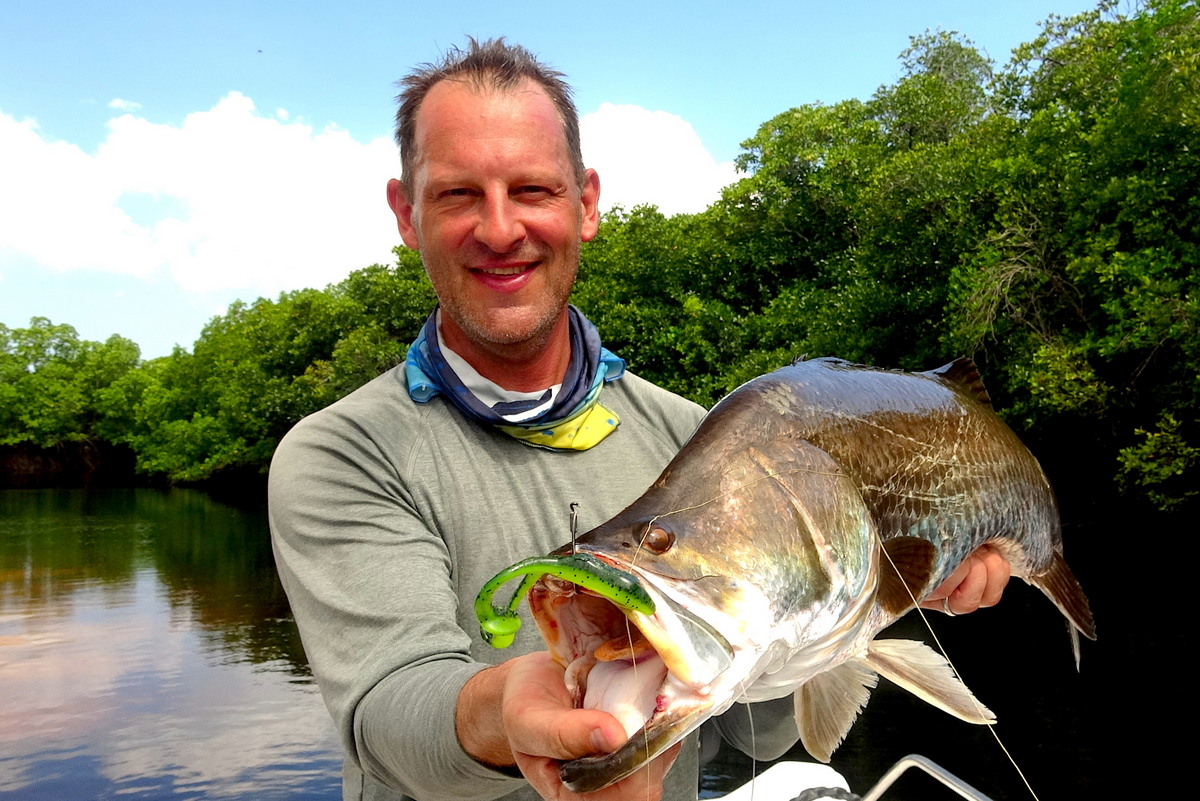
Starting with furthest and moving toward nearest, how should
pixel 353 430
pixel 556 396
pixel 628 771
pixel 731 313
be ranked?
pixel 731 313 < pixel 556 396 < pixel 353 430 < pixel 628 771

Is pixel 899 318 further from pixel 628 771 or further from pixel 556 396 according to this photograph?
pixel 628 771

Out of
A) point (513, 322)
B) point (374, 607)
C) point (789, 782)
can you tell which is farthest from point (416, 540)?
point (789, 782)

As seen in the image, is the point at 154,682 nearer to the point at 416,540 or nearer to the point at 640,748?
the point at 416,540

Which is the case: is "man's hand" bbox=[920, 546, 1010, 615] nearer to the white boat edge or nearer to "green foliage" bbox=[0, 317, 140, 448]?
the white boat edge

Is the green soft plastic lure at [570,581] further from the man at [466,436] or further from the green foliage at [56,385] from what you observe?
the green foliage at [56,385]

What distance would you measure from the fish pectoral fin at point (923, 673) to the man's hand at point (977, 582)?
1.34 feet

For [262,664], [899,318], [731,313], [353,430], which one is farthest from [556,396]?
[731,313]

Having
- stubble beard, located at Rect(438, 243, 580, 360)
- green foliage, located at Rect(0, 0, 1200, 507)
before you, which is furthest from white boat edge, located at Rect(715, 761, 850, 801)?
green foliage, located at Rect(0, 0, 1200, 507)

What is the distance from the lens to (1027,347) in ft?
50.6

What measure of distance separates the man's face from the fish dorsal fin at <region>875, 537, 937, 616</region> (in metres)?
1.02

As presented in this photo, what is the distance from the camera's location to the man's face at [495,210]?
2.28 m

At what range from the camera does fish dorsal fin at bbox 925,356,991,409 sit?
2.53 metres

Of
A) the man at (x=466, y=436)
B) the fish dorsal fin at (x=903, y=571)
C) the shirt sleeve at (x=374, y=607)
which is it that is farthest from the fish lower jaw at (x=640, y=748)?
the fish dorsal fin at (x=903, y=571)

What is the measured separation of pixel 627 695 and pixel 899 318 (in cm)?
1714
